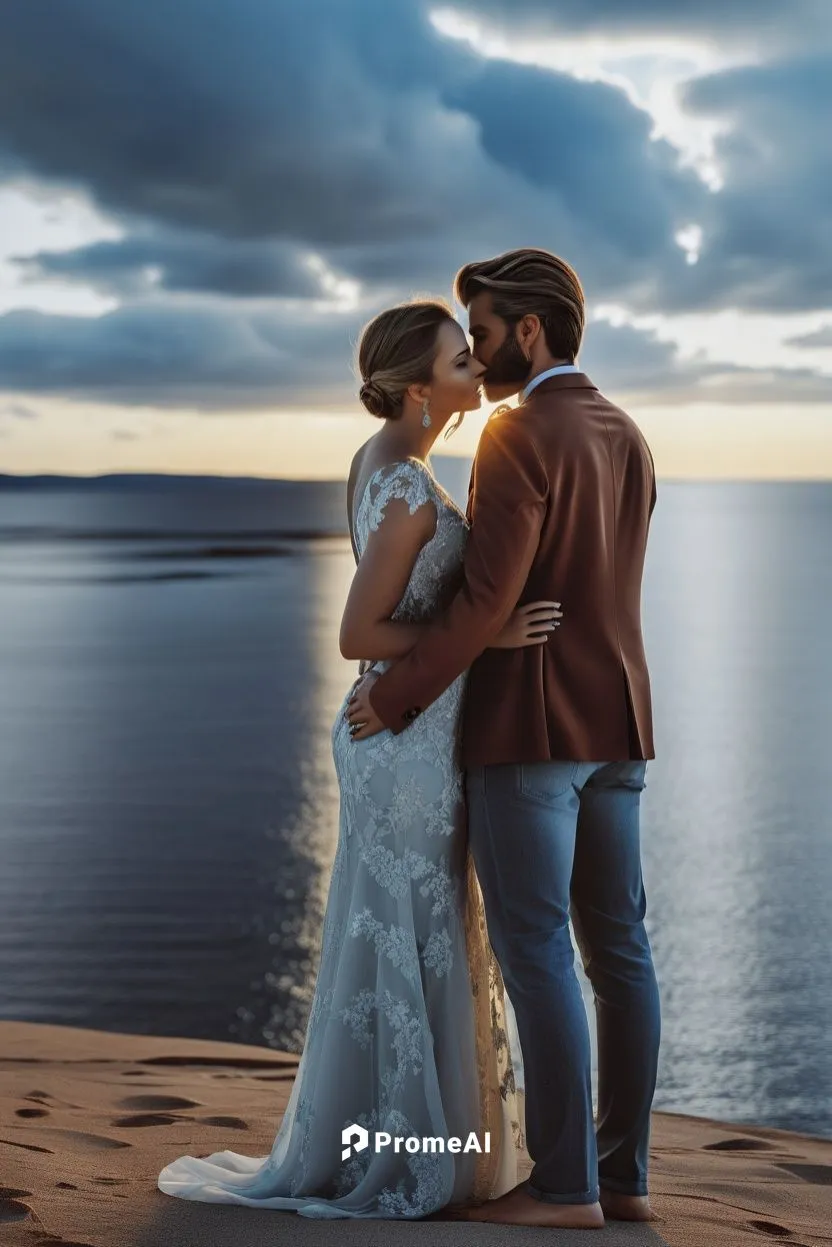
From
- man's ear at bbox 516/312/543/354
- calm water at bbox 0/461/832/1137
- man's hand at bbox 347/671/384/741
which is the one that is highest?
man's ear at bbox 516/312/543/354

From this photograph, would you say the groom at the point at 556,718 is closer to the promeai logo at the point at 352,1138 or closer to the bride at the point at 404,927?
the bride at the point at 404,927

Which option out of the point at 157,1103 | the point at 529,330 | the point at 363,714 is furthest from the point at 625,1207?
the point at 157,1103

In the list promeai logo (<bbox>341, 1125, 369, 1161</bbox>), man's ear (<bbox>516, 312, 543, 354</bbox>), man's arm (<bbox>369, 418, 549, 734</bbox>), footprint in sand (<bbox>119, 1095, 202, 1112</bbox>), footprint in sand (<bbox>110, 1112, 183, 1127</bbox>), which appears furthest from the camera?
footprint in sand (<bbox>119, 1095, 202, 1112</bbox>)

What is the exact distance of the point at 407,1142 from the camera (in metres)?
3.12

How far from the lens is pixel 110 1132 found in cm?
409

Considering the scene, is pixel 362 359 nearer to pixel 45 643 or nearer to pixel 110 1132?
pixel 110 1132

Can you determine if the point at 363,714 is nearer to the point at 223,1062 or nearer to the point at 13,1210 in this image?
the point at 13,1210

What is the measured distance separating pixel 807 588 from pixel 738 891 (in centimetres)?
3302

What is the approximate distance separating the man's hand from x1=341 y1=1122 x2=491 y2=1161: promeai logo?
0.84 metres

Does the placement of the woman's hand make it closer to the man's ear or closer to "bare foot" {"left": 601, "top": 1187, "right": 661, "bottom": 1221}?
the man's ear

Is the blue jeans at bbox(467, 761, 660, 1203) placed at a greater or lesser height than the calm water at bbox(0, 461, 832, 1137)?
greater

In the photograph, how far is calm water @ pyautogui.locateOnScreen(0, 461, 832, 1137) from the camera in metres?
7.82

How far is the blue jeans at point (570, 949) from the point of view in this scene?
2979mm

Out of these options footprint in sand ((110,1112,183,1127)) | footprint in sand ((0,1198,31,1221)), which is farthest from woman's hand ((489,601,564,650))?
footprint in sand ((110,1112,183,1127))
